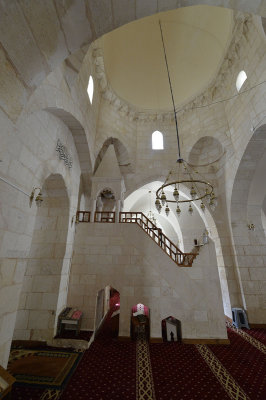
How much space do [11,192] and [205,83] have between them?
9.65 m

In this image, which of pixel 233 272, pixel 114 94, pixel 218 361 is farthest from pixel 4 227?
pixel 114 94

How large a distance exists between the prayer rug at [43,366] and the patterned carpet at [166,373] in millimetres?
160

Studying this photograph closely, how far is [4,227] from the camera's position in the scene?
8.87 ft

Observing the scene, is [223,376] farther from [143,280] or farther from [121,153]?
[121,153]

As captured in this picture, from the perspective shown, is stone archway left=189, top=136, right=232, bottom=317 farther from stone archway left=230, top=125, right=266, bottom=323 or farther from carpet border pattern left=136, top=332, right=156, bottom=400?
carpet border pattern left=136, top=332, right=156, bottom=400

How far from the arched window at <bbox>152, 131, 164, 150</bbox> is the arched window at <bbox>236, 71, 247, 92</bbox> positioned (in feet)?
13.0

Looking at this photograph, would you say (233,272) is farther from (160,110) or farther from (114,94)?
(114,94)

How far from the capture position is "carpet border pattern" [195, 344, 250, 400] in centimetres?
295

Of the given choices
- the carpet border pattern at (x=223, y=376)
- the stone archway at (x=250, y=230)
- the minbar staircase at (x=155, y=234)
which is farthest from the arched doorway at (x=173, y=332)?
the stone archway at (x=250, y=230)

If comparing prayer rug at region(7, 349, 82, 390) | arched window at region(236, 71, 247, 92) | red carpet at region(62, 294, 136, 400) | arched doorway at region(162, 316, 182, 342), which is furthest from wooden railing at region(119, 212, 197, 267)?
arched window at region(236, 71, 247, 92)

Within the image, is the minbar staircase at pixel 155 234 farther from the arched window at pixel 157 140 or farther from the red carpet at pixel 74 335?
the arched window at pixel 157 140

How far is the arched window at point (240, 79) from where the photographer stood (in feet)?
20.9

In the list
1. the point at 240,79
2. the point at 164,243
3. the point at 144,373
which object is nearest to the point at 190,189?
the point at 164,243

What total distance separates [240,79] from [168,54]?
445 cm
